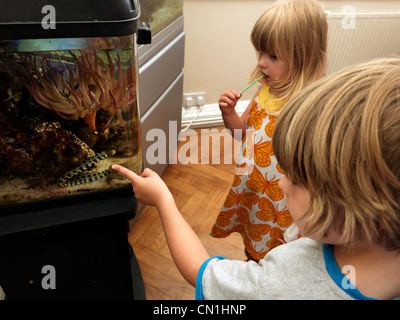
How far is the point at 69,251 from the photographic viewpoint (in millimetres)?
825

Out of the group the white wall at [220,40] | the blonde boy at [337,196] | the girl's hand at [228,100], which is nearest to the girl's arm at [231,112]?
the girl's hand at [228,100]

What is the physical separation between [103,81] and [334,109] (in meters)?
0.40

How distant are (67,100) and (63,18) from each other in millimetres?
155

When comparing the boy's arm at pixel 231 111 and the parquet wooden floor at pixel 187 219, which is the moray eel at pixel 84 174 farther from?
the parquet wooden floor at pixel 187 219

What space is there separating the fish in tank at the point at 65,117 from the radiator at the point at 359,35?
183 centimetres

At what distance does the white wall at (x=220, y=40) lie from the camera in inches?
74.0

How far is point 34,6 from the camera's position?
48 centimetres

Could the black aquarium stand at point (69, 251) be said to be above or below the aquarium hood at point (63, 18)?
below

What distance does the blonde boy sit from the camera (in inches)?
16.1

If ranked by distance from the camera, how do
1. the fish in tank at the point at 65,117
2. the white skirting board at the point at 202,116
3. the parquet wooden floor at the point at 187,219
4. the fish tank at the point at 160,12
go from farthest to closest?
the white skirting board at the point at 202,116, the parquet wooden floor at the point at 187,219, the fish tank at the point at 160,12, the fish in tank at the point at 65,117
